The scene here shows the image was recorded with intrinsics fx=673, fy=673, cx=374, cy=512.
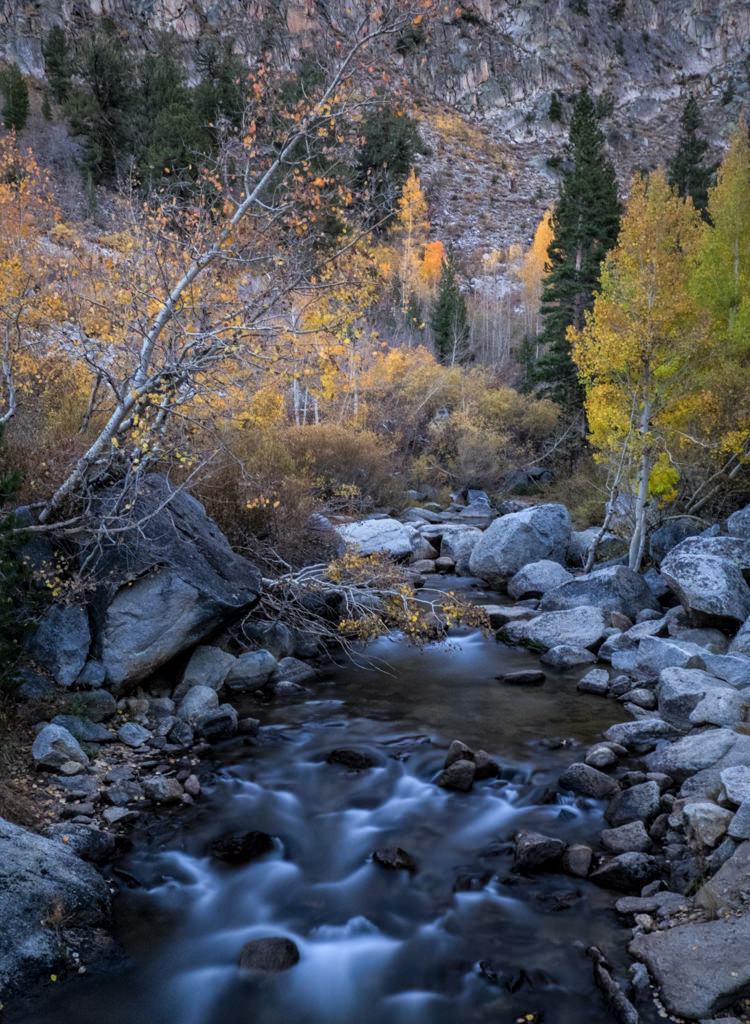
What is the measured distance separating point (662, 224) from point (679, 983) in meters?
13.0

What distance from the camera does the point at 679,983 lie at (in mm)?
3701

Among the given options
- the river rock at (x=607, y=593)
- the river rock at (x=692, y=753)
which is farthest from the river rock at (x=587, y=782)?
the river rock at (x=607, y=593)

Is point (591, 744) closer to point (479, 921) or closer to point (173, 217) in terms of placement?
point (479, 921)

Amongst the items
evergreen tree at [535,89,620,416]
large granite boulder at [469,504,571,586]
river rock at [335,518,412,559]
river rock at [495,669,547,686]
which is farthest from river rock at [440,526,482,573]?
evergreen tree at [535,89,620,416]

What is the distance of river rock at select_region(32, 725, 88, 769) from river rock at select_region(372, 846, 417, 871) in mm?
2765

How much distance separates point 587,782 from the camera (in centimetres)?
630

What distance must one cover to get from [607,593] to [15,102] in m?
44.7

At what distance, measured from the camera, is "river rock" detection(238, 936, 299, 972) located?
4.32 meters

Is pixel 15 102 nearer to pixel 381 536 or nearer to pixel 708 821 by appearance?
pixel 381 536

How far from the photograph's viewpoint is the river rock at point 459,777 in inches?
257

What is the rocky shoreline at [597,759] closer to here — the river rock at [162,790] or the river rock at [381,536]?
the river rock at [162,790]

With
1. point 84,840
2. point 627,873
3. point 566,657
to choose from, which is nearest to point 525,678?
point 566,657

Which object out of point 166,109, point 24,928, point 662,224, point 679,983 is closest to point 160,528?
point 24,928

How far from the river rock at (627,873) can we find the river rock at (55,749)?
4.45 metres
